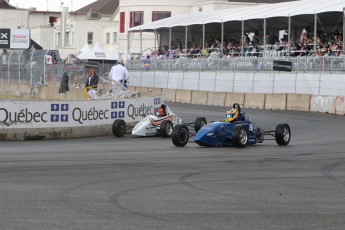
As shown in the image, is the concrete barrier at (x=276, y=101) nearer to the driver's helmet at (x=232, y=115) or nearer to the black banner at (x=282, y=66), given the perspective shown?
the black banner at (x=282, y=66)

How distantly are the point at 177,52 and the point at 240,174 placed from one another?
37275 mm

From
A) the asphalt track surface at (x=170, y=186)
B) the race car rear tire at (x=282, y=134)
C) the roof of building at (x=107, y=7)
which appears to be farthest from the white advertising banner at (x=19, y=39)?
the race car rear tire at (x=282, y=134)

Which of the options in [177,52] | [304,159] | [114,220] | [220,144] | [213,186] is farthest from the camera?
[177,52]

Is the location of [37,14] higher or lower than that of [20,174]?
higher

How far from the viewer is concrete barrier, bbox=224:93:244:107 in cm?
3656

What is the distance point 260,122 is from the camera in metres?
27.6

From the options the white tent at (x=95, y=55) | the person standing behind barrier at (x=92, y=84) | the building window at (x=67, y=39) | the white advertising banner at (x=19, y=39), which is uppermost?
the building window at (x=67, y=39)

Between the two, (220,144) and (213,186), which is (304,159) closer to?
(220,144)

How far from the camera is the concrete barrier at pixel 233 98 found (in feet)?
120

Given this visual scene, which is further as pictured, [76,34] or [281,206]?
[76,34]

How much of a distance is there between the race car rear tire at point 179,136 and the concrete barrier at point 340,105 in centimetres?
1281

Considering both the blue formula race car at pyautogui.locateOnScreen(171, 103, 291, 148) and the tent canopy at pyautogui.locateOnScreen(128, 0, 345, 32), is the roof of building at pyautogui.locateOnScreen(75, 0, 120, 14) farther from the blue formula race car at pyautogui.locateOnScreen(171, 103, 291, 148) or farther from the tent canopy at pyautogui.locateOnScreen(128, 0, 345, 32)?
the blue formula race car at pyautogui.locateOnScreen(171, 103, 291, 148)

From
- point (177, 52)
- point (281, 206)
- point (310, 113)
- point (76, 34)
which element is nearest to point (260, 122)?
point (310, 113)

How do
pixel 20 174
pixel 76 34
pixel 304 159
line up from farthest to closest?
1. pixel 76 34
2. pixel 304 159
3. pixel 20 174
